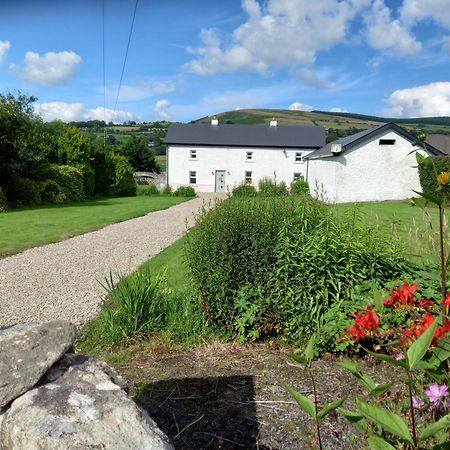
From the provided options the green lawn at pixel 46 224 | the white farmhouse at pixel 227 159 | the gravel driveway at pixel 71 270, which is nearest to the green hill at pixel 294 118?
the white farmhouse at pixel 227 159

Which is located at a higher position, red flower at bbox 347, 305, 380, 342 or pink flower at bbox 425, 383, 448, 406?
pink flower at bbox 425, 383, 448, 406

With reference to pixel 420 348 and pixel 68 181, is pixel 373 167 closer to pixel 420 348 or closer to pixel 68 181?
pixel 68 181

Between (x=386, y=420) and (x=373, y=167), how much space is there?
29.9 meters

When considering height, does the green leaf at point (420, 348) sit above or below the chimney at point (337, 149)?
below

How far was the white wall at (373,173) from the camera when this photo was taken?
28625mm

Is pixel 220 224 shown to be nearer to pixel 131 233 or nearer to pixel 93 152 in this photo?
pixel 131 233

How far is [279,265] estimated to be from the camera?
14.3 feet

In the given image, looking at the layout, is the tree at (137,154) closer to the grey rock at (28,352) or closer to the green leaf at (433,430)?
the grey rock at (28,352)

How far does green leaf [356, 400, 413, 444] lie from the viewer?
88 centimetres

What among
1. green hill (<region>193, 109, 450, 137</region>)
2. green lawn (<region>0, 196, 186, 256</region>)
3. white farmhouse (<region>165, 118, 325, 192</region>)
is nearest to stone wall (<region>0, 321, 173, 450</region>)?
green lawn (<region>0, 196, 186, 256</region>)

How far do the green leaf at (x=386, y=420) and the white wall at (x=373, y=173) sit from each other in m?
28.2

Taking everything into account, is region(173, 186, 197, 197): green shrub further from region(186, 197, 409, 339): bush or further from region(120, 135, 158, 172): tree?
region(186, 197, 409, 339): bush

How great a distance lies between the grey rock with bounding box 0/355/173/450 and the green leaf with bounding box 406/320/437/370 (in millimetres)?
948

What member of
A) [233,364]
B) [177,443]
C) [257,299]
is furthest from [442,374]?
[257,299]
